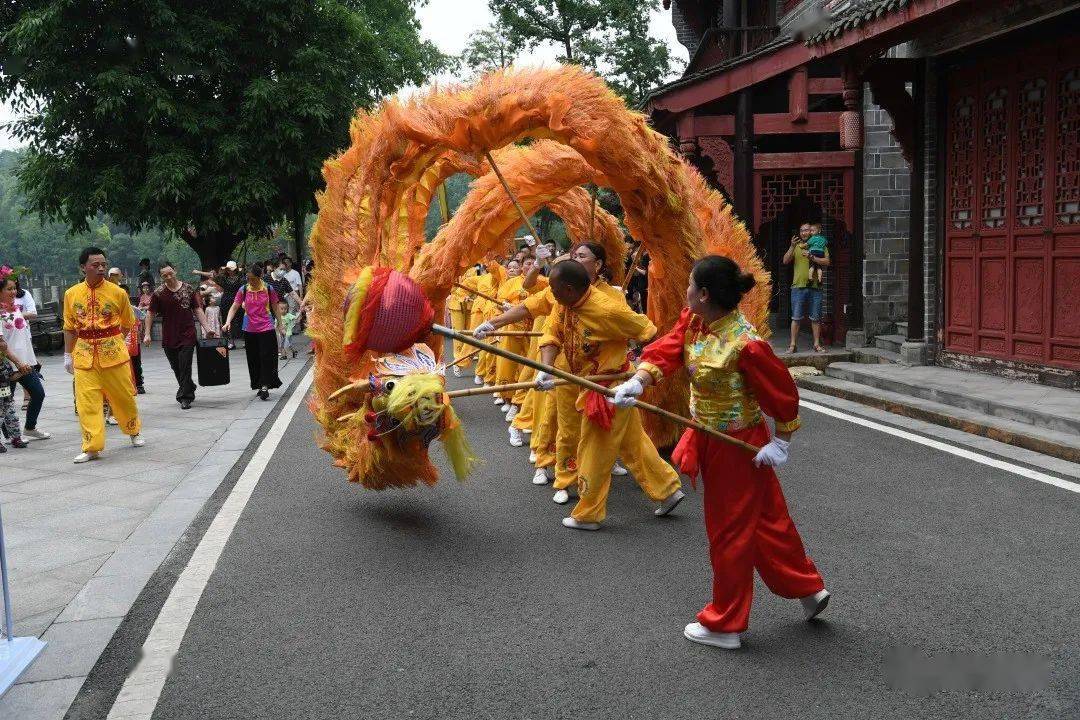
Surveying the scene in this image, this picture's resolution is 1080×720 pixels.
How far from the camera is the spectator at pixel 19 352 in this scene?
8930 millimetres

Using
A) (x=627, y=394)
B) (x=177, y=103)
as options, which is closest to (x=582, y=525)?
(x=627, y=394)

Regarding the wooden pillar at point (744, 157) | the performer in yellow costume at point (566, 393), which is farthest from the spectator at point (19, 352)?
the wooden pillar at point (744, 157)

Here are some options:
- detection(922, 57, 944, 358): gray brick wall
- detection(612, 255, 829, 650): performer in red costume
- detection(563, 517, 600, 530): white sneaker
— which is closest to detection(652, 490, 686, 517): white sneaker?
detection(563, 517, 600, 530): white sneaker

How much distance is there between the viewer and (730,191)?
14625 millimetres

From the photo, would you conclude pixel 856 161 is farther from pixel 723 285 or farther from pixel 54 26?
pixel 54 26

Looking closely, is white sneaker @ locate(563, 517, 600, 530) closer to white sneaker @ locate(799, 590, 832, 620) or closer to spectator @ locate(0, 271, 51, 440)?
white sneaker @ locate(799, 590, 832, 620)

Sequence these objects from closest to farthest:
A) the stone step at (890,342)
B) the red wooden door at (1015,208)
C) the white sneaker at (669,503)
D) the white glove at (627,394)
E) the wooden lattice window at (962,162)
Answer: the white glove at (627,394), the white sneaker at (669,503), the red wooden door at (1015,208), the wooden lattice window at (962,162), the stone step at (890,342)

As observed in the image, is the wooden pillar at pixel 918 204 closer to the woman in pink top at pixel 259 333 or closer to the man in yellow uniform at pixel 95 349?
the woman in pink top at pixel 259 333

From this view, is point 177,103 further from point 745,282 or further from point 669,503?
point 745,282

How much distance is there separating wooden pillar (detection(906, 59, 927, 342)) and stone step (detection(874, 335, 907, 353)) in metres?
0.61

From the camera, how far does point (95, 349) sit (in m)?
8.38

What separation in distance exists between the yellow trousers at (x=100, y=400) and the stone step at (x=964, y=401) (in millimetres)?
7409

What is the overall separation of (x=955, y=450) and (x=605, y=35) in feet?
73.5

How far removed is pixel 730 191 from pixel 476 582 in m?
10.8
